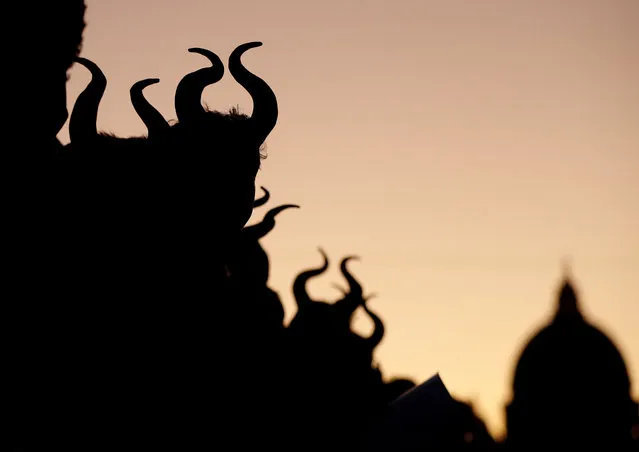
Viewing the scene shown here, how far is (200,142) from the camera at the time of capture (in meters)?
4.89

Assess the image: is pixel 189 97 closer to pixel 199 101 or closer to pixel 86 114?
pixel 199 101

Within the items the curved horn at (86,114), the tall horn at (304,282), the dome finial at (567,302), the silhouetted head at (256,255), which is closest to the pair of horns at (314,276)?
the tall horn at (304,282)

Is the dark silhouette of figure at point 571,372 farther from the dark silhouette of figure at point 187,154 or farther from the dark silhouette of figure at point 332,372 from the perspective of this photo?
the dark silhouette of figure at point 187,154

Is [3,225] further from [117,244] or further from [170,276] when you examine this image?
[170,276]

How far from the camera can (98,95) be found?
467 centimetres

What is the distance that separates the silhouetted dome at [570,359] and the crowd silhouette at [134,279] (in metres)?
45.9

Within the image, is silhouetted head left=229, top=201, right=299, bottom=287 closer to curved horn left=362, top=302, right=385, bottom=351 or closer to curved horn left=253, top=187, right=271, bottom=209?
curved horn left=253, top=187, right=271, bottom=209

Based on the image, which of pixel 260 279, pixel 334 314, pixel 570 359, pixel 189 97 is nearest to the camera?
pixel 189 97

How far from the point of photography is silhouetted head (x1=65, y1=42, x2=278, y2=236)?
4590mm

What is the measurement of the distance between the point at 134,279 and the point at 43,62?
0.93 meters

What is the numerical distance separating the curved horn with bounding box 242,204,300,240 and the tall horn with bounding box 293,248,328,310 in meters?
2.30

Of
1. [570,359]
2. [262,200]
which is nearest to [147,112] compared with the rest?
[262,200]

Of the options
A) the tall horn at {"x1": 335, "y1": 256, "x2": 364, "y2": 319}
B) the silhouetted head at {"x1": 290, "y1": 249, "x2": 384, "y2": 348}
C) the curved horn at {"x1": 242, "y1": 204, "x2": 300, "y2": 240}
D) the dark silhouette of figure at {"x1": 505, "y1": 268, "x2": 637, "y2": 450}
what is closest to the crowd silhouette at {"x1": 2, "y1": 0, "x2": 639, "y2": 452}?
the curved horn at {"x1": 242, "y1": 204, "x2": 300, "y2": 240}

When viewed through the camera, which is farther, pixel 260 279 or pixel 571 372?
pixel 571 372
